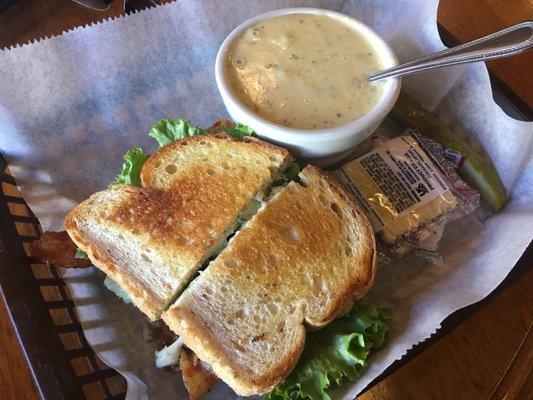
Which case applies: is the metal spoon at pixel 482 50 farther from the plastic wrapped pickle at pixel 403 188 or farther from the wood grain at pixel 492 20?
the wood grain at pixel 492 20

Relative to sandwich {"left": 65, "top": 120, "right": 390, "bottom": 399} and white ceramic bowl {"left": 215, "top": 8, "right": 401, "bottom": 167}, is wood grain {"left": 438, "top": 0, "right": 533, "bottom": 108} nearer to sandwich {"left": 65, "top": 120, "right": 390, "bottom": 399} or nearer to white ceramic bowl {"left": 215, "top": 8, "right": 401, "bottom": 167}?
white ceramic bowl {"left": 215, "top": 8, "right": 401, "bottom": 167}

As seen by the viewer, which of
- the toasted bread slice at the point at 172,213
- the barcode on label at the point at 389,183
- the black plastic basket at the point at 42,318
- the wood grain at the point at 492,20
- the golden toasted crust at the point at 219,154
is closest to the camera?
the black plastic basket at the point at 42,318

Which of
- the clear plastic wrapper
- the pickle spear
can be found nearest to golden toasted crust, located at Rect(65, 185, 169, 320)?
the clear plastic wrapper

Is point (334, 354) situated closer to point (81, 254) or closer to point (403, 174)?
point (403, 174)

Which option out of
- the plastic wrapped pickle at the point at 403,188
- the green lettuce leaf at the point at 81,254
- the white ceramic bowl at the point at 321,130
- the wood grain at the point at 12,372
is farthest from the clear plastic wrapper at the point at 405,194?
the wood grain at the point at 12,372

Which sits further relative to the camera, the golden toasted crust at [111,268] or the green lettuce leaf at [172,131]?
the green lettuce leaf at [172,131]

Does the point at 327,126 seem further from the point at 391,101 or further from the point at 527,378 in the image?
the point at 527,378

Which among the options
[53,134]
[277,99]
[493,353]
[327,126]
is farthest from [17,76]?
[493,353]

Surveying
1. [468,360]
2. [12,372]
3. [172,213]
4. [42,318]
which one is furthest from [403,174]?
[12,372]
